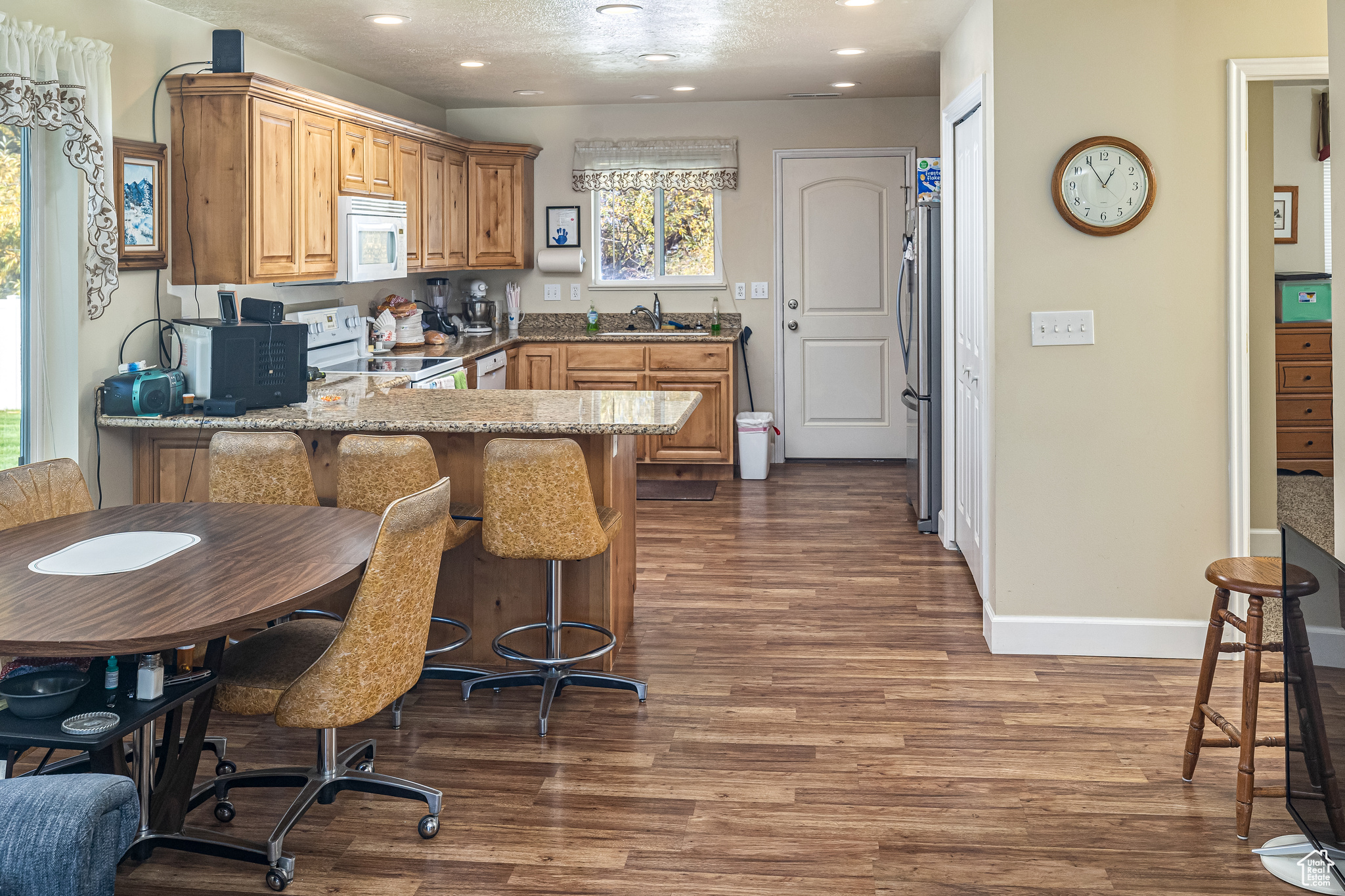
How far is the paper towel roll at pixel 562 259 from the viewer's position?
24.4 feet

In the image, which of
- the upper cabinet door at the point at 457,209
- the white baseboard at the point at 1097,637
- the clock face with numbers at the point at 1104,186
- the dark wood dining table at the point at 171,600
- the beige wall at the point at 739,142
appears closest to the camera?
the dark wood dining table at the point at 171,600

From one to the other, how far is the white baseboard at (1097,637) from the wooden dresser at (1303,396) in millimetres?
3610

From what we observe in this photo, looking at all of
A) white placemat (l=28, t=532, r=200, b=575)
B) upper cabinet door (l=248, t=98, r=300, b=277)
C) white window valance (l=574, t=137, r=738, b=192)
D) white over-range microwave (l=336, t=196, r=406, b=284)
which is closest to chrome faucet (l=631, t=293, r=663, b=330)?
white window valance (l=574, t=137, r=738, b=192)

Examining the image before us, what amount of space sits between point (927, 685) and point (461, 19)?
3.12 metres

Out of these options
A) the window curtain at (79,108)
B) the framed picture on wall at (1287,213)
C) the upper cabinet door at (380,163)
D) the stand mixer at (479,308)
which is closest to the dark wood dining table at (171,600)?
the window curtain at (79,108)

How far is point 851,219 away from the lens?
24.0ft

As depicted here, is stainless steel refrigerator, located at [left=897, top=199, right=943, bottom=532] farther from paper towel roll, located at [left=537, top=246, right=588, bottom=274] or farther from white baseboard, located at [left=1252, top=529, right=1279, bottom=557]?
paper towel roll, located at [left=537, top=246, right=588, bottom=274]

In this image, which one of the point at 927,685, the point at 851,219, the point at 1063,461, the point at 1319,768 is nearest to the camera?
the point at 1319,768

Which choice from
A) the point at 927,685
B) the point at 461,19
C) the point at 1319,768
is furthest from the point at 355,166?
the point at 1319,768

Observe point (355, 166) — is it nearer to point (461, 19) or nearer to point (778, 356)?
point (461, 19)

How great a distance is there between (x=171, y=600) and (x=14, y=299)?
1962 mm

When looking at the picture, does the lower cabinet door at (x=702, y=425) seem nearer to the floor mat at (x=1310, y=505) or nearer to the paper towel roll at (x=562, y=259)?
the paper towel roll at (x=562, y=259)

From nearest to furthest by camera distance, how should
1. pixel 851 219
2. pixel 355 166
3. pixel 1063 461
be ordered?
pixel 1063 461 → pixel 355 166 → pixel 851 219

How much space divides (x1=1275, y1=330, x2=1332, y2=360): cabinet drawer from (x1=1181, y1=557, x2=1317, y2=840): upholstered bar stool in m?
4.53
